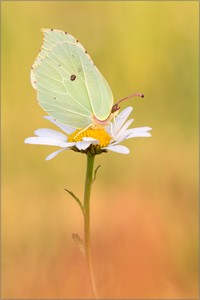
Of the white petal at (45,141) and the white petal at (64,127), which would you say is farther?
the white petal at (64,127)

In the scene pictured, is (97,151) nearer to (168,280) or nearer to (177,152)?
(168,280)

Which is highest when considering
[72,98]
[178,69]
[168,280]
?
[178,69]

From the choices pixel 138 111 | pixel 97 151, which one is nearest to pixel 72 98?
pixel 97 151

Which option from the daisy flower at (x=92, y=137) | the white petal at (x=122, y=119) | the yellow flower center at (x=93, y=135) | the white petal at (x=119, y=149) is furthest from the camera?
the white petal at (x=122, y=119)

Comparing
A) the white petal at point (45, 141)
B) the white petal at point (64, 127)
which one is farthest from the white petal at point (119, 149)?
the white petal at point (64, 127)

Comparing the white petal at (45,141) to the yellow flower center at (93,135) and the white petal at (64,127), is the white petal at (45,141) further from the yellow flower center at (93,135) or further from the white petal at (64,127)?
the white petal at (64,127)

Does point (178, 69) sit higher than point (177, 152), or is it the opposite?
point (178, 69)

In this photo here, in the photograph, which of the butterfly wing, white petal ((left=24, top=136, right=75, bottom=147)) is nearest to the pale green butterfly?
the butterfly wing

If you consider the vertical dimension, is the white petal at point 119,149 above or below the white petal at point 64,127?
below
